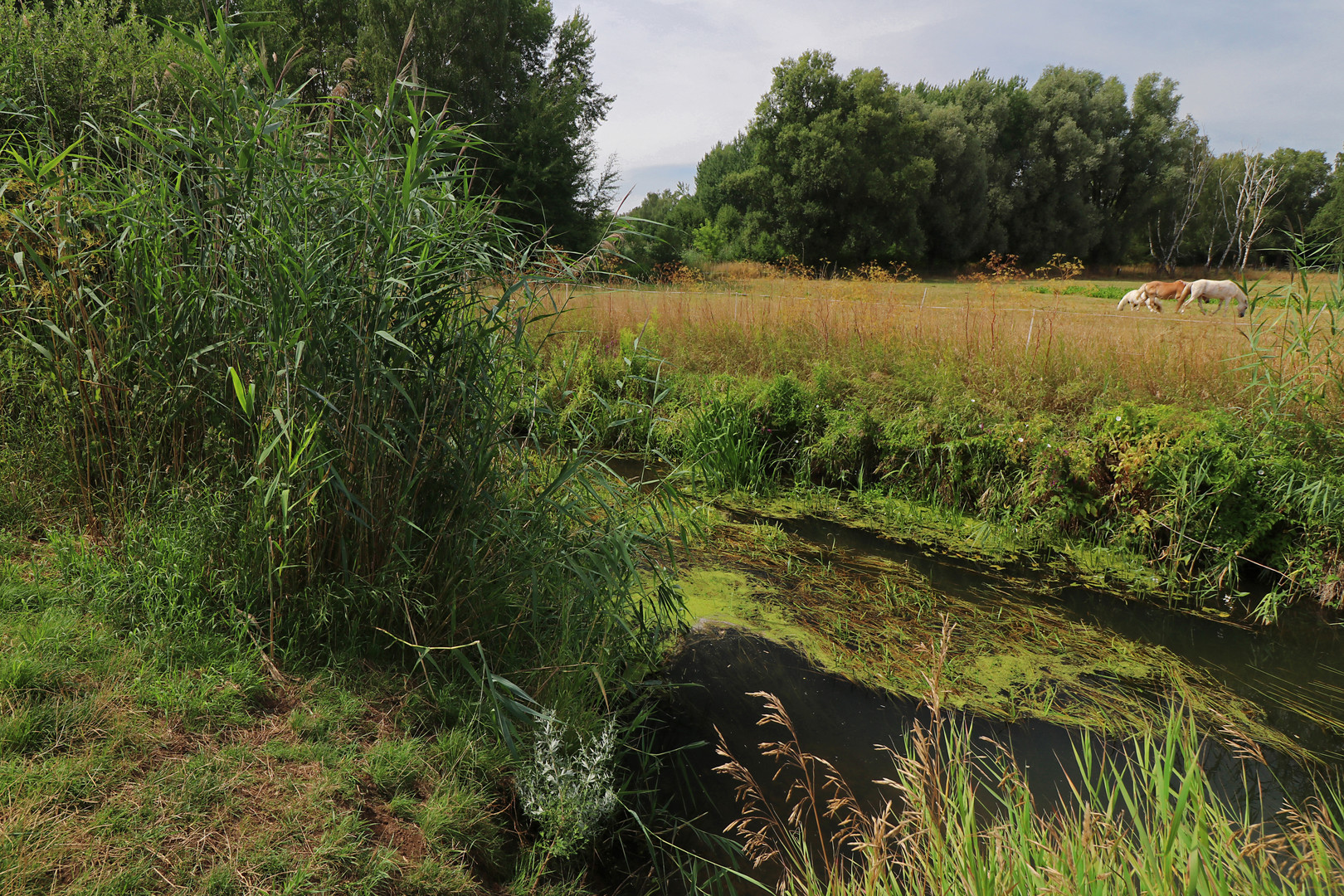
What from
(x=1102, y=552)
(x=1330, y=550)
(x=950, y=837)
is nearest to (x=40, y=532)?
(x=950, y=837)

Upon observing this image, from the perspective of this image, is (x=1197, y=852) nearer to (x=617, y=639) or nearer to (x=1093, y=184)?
(x=617, y=639)

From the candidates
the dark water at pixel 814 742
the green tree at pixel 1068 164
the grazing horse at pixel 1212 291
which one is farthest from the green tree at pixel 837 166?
the dark water at pixel 814 742

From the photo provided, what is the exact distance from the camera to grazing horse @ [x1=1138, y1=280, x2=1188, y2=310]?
44.0ft

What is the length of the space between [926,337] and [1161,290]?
423 inches

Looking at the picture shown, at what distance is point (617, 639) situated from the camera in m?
3.02

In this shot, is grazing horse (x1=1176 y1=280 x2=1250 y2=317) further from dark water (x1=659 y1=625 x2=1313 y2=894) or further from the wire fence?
dark water (x1=659 y1=625 x2=1313 y2=894)

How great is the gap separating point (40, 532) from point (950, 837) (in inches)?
133

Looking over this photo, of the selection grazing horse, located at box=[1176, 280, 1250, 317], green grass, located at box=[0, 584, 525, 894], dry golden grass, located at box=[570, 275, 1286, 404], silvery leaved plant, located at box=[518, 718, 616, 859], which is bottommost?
silvery leaved plant, located at box=[518, 718, 616, 859]

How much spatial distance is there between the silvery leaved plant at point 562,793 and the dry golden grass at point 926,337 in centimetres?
357

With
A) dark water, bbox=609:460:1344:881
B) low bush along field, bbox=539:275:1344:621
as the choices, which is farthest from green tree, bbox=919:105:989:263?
dark water, bbox=609:460:1344:881

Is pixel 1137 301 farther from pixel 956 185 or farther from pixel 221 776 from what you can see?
pixel 956 185

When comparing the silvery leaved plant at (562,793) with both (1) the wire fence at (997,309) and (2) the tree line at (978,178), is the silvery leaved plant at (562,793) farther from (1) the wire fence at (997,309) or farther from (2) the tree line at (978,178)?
(2) the tree line at (978,178)

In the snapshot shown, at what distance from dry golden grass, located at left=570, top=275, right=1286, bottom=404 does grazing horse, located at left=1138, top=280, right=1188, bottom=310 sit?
18.3ft

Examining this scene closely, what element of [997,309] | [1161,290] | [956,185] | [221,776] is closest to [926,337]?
[997,309]
